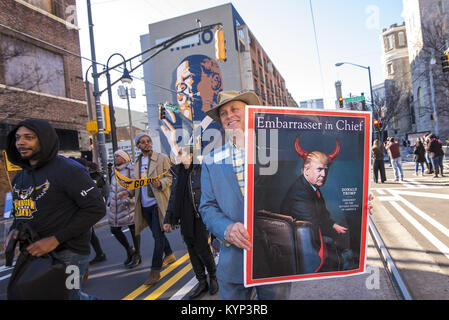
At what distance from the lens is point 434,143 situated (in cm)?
1174

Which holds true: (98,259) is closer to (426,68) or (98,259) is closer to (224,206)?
(224,206)

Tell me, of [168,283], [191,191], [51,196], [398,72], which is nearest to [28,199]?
[51,196]

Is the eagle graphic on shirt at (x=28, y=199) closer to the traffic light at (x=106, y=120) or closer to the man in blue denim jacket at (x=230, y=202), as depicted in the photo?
the man in blue denim jacket at (x=230, y=202)

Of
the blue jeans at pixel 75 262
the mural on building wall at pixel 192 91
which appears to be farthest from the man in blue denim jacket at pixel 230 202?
the mural on building wall at pixel 192 91

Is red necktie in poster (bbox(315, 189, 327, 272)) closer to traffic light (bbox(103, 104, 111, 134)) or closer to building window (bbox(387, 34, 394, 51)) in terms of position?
traffic light (bbox(103, 104, 111, 134))

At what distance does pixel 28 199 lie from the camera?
2.27 m

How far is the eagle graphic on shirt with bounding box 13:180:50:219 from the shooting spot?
2.24 m

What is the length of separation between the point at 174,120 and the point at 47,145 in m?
29.7

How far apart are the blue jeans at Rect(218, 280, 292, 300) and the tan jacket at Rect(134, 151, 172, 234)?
2.61 metres

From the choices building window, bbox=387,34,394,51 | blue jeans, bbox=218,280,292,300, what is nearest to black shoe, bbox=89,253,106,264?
blue jeans, bbox=218,280,292,300

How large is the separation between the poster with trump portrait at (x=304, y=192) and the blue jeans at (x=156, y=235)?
268 centimetres

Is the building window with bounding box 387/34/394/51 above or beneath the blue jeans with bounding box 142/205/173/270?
above

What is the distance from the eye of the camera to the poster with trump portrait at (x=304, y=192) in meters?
1.78
